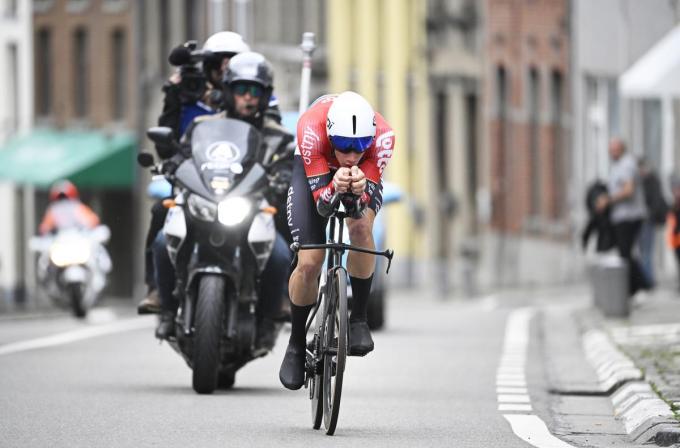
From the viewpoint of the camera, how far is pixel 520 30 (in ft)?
179

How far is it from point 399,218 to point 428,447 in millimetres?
42137

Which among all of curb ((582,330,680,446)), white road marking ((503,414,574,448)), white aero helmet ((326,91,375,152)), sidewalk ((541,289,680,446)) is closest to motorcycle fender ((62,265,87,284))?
sidewalk ((541,289,680,446))

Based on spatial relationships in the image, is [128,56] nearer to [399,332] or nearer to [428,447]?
[399,332]

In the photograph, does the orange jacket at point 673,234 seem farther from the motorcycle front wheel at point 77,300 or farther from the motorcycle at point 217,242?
the motorcycle at point 217,242

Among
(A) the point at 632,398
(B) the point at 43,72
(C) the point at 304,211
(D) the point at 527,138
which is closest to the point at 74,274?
(A) the point at 632,398

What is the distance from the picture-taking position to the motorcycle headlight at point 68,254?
28016 mm

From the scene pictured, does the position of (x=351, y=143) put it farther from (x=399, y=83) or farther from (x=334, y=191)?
(x=399, y=83)

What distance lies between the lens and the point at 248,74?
13.3 metres

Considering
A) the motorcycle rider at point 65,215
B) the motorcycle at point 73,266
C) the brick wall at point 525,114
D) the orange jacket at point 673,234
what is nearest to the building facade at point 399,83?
the brick wall at point 525,114

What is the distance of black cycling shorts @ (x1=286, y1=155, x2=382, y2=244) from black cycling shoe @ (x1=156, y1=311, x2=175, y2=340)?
232 centimetres

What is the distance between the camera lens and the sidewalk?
11219 millimetres

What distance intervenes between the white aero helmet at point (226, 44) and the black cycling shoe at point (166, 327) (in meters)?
1.80

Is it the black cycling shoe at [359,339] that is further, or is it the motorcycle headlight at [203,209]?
the motorcycle headlight at [203,209]

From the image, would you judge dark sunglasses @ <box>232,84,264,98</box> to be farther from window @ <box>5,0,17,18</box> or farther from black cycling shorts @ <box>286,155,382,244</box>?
window @ <box>5,0,17,18</box>
